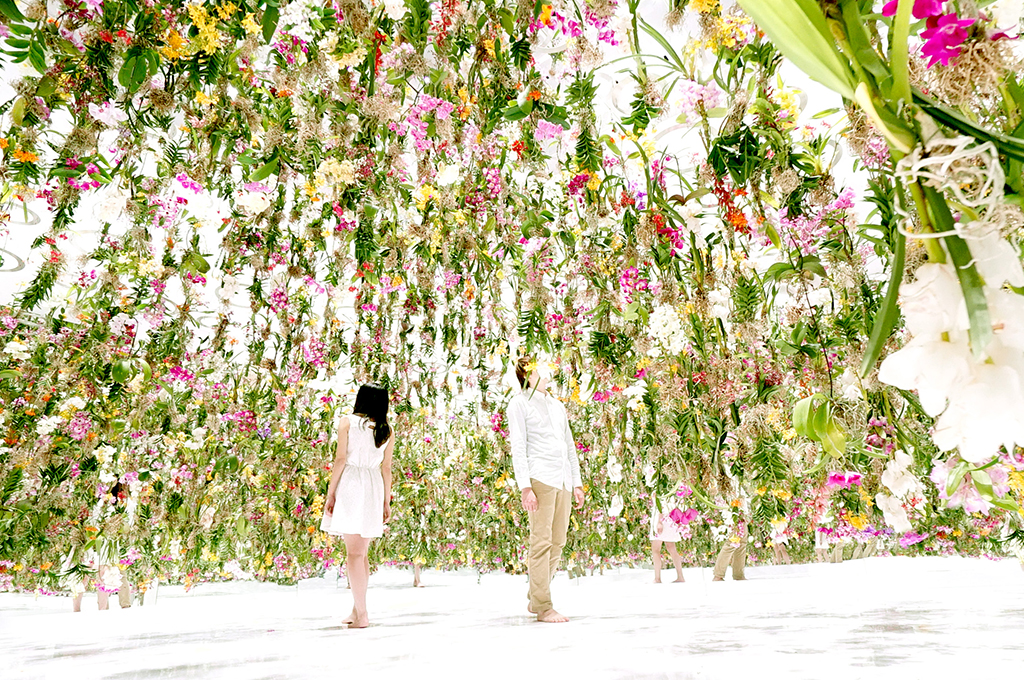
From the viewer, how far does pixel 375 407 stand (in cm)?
285

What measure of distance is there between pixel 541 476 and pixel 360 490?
2.75 feet

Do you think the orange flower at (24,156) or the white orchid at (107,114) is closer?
the orange flower at (24,156)

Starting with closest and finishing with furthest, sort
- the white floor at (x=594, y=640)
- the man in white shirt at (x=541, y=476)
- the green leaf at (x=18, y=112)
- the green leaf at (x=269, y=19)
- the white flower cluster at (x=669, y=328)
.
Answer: the green leaf at (x=269, y=19) < the green leaf at (x=18, y=112) < the white floor at (x=594, y=640) < the white flower cluster at (x=669, y=328) < the man in white shirt at (x=541, y=476)

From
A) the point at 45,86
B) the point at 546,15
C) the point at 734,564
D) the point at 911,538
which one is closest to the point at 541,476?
the point at 546,15

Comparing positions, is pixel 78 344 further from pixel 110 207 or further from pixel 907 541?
pixel 907 541

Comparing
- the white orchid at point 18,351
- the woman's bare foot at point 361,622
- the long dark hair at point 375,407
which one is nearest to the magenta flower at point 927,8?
the long dark hair at point 375,407

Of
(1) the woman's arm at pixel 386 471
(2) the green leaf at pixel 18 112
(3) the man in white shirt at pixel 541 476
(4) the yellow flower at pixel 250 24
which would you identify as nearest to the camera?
(2) the green leaf at pixel 18 112

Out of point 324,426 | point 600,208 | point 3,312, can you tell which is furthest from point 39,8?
point 324,426

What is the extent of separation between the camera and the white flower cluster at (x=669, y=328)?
6.31ft

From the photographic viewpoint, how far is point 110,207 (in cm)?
184

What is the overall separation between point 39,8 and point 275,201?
82 centimetres

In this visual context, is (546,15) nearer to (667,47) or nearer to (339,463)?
(667,47)

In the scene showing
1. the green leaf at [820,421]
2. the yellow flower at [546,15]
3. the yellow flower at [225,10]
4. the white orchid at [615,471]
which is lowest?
the green leaf at [820,421]

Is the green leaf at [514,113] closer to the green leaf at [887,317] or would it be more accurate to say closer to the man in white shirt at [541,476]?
the man in white shirt at [541,476]
